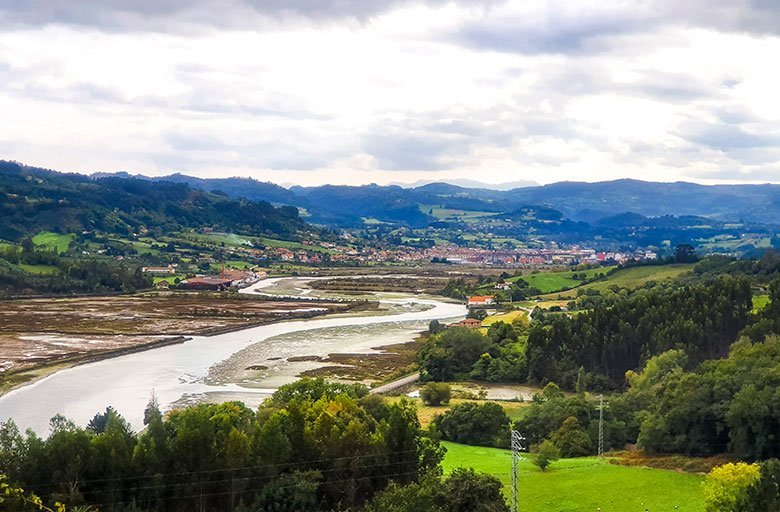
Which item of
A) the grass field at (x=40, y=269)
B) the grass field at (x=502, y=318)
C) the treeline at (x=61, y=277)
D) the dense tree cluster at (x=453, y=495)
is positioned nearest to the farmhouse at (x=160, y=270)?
the treeline at (x=61, y=277)

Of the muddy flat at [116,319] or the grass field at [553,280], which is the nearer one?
the muddy flat at [116,319]

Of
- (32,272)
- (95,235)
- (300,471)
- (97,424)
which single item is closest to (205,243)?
(95,235)

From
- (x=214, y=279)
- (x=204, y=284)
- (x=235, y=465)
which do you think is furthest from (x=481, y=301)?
(x=235, y=465)

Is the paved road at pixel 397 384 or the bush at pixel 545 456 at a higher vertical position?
the bush at pixel 545 456

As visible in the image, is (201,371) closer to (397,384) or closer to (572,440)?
(397,384)

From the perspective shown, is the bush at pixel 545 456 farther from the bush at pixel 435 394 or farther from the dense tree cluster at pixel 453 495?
the bush at pixel 435 394

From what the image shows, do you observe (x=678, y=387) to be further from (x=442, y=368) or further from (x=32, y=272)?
(x=32, y=272)

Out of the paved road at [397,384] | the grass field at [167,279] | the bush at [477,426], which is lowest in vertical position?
the paved road at [397,384]
